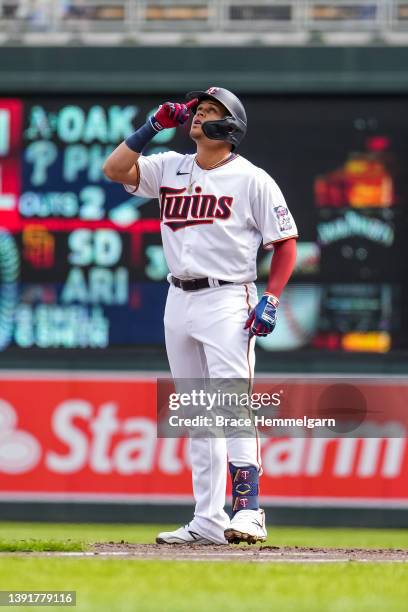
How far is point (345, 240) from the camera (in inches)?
399

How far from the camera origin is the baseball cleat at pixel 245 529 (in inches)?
250

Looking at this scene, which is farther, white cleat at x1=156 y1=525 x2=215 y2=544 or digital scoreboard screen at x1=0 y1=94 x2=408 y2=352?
digital scoreboard screen at x1=0 y1=94 x2=408 y2=352

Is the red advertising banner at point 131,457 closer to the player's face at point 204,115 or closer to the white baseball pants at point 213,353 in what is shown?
the white baseball pants at point 213,353

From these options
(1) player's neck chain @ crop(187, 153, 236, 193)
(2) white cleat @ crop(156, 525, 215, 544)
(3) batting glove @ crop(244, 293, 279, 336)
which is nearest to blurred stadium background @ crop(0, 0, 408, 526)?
(1) player's neck chain @ crop(187, 153, 236, 193)

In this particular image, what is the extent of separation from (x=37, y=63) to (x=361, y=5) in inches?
89.8

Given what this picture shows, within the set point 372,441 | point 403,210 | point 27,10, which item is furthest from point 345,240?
point 27,10

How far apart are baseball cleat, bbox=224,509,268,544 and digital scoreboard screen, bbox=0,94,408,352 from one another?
144 inches

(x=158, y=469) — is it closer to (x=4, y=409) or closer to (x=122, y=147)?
(x=4, y=409)

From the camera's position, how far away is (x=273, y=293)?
662 cm

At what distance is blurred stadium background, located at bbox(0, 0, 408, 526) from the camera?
10086 millimetres

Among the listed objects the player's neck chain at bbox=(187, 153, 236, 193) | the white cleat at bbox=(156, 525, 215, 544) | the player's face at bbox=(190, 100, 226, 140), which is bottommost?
the white cleat at bbox=(156, 525, 215, 544)

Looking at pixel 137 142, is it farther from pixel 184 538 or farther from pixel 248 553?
pixel 248 553

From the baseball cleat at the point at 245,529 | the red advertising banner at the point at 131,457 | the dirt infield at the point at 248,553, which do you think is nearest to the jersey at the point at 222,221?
the baseball cleat at the point at 245,529

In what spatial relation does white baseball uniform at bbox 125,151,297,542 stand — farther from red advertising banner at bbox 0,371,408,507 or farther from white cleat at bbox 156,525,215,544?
red advertising banner at bbox 0,371,408,507
